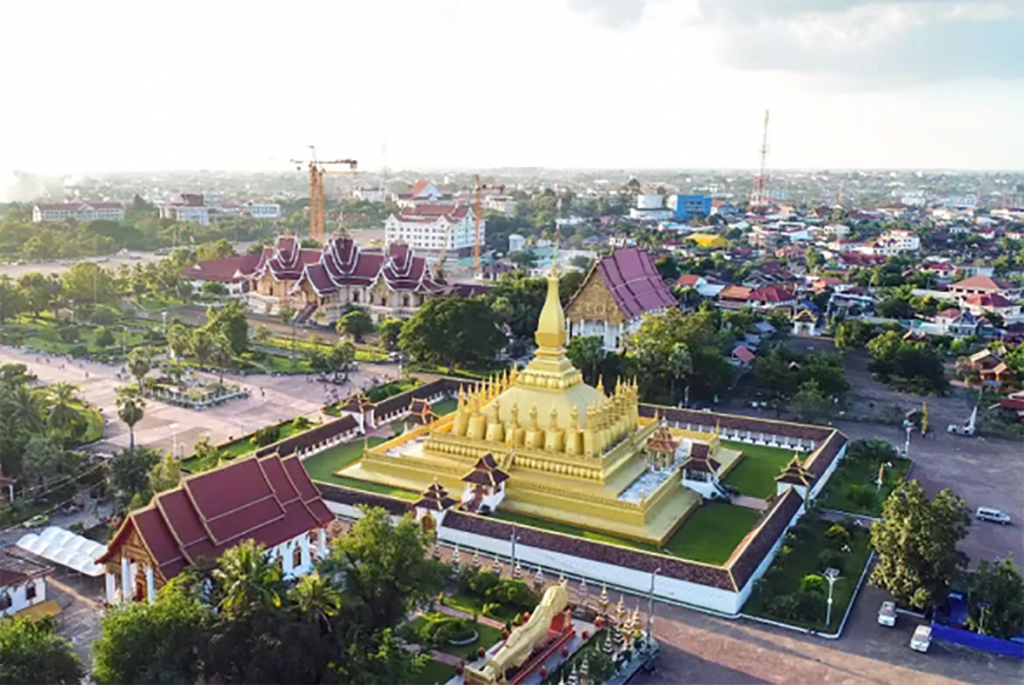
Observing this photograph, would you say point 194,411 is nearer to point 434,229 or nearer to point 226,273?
point 226,273

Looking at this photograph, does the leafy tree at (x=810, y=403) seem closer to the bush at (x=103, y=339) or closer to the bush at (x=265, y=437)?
the bush at (x=265, y=437)

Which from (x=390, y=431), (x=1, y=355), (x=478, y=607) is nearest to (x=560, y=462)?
(x=478, y=607)

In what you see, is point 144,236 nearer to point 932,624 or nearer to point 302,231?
point 302,231

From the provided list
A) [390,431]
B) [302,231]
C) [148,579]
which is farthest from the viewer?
[302,231]

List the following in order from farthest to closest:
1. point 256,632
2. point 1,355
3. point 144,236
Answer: point 144,236 < point 1,355 < point 256,632

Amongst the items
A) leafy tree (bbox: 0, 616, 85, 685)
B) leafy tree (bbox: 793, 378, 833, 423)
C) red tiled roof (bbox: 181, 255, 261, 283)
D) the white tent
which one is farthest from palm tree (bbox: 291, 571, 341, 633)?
red tiled roof (bbox: 181, 255, 261, 283)

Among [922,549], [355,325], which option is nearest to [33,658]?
[922,549]

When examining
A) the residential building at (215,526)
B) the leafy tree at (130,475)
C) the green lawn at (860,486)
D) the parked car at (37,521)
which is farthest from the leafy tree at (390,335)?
the residential building at (215,526)
